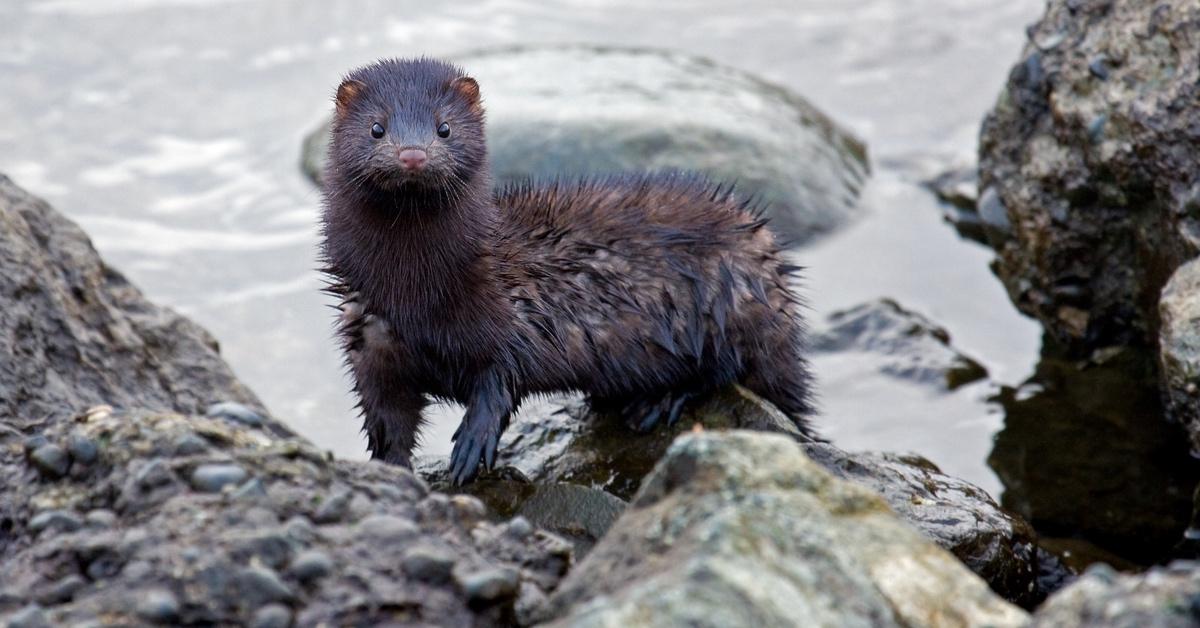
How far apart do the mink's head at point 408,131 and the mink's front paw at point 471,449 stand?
3.23ft

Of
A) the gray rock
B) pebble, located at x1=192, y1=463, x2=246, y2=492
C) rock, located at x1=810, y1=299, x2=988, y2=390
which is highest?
rock, located at x1=810, y1=299, x2=988, y2=390

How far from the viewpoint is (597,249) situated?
6867 millimetres

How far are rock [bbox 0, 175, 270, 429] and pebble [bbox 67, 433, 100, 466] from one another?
1.17 metres

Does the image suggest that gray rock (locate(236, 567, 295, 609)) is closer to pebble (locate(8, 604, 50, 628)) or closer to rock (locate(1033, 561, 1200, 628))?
pebble (locate(8, 604, 50, 628))

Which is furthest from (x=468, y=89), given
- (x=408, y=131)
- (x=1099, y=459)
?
(x=1099, y=459)

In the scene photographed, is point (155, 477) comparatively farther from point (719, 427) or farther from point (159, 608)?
point (719, 427)

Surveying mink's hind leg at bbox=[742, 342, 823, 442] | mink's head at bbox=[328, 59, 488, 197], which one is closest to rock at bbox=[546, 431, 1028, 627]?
mink's head at bbox=[328, 59, 488, 197]

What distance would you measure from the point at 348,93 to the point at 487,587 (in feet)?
9.66

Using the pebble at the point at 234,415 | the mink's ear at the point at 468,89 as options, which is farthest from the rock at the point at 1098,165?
the pebble at the point at 234,415

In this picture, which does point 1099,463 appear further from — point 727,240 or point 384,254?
point 384,254

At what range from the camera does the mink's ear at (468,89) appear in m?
6.47

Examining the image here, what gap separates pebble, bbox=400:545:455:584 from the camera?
4.09 metres

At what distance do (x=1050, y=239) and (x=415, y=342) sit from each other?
179 inches

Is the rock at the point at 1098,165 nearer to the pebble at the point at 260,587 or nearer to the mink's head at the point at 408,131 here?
the mink's head at the point at 408,131
